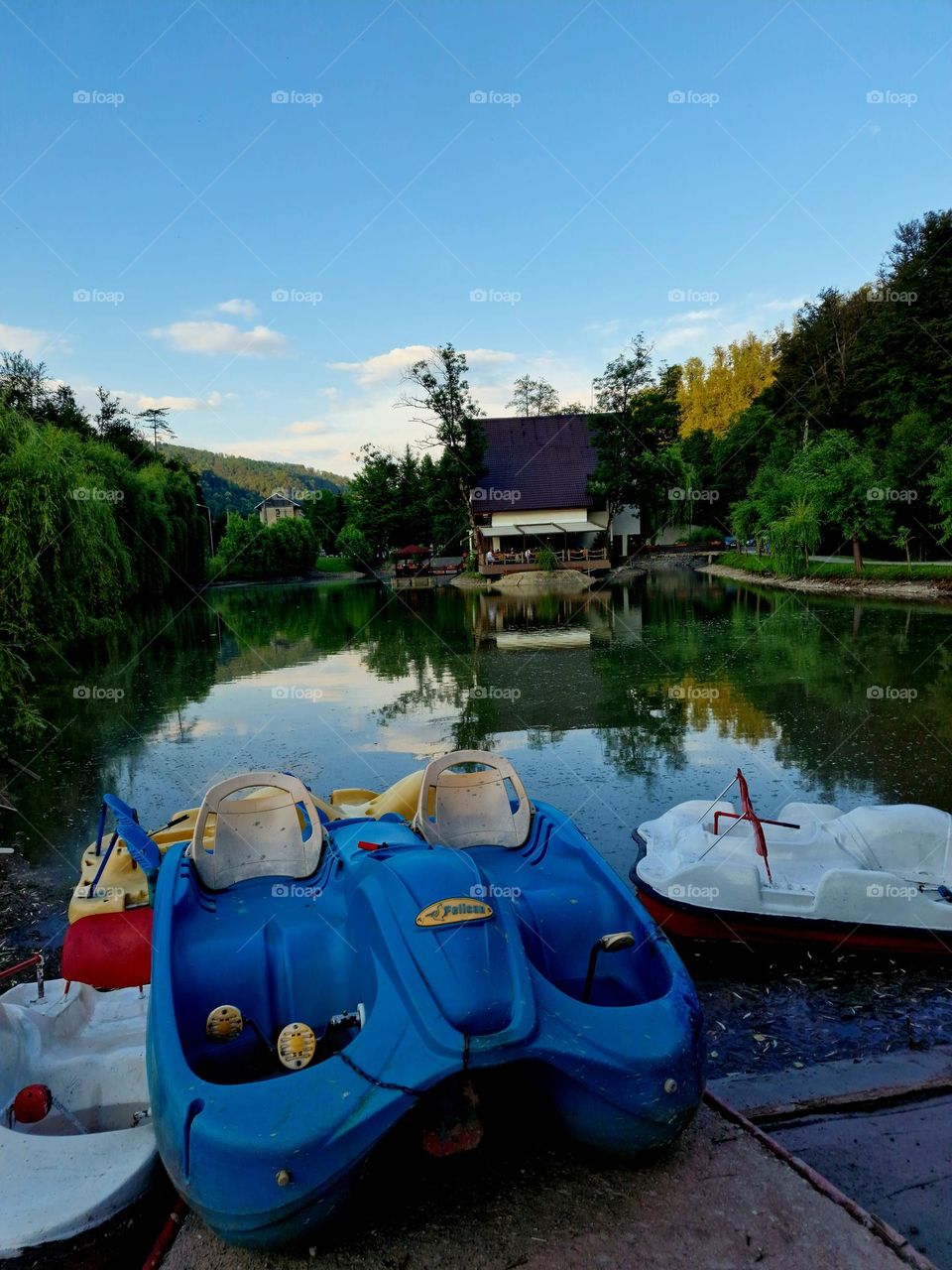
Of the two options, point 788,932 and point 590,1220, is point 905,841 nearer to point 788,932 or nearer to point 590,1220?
point 788,932

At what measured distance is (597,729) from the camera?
12594 millimetres

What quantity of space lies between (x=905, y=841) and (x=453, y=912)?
175 inches

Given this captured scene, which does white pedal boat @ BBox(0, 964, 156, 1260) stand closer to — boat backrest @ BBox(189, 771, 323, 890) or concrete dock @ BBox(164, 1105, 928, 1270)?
concrete dock @ BBox(164, 1105, 928, 1270)

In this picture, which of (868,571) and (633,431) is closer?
(868,571)

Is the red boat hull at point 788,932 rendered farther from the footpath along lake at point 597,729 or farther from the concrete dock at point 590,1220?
the concrete dock at point 590,1220

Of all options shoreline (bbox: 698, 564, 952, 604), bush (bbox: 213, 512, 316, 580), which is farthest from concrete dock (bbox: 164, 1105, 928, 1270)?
bush (bbox: 213, 512, 316, 580)

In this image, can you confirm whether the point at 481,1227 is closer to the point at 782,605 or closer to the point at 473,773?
the point at 473,773

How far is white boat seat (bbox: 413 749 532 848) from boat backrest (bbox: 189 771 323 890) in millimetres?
667

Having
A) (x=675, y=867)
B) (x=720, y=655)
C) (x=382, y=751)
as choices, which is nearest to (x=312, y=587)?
(x=720, y=655)

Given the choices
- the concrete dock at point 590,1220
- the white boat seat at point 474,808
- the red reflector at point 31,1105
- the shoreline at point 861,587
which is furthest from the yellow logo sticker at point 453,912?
the shoreline at point 861,587

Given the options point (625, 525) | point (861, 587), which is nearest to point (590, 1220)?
point (861, 587)

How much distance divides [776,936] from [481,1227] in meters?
3.65

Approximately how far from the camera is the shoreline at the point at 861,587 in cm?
2788

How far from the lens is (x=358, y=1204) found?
3.12 meters
